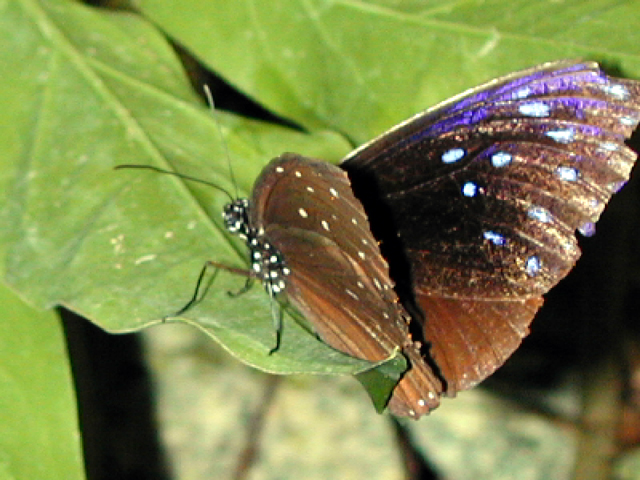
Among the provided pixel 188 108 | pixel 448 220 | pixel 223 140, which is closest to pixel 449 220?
pixel 448 220

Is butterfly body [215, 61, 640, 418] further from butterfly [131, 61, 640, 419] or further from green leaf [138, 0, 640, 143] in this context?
green leaf [138, 0, 640, 143]

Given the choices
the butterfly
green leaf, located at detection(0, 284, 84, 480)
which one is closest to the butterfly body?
the butterfly

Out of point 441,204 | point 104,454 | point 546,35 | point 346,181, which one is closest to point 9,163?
point 346,181

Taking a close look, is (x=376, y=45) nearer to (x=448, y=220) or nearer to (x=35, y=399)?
(x=448, y=220)

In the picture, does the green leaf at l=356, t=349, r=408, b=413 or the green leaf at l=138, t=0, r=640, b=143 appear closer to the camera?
the green leaf at l=356, t=349, r=408, b=413

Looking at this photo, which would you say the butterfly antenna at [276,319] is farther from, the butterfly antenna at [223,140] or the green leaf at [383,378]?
the butterfly antenna at [223,140]

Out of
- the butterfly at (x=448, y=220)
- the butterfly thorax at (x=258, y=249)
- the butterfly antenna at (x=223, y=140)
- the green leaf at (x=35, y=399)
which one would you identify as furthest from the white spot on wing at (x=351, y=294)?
the green leaf at (x=35, y=399)
